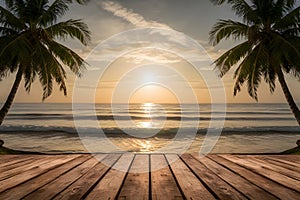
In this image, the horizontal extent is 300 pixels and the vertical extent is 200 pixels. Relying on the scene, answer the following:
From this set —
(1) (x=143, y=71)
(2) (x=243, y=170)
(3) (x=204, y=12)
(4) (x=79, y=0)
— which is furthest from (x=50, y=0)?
(2) (x=243, y=170)

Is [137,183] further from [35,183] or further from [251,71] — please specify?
[251,71]

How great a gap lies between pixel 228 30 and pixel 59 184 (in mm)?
9440

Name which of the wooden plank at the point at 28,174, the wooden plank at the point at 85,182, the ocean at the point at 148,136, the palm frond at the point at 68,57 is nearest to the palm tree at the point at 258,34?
the palm frond at the point at 68,57

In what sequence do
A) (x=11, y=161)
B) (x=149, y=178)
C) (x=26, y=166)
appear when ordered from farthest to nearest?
(x=11, y=161)
(x=26, y=166)
(x=149, y=178)

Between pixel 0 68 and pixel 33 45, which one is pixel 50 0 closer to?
pixel 33 45

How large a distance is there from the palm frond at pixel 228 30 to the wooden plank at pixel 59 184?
833cm

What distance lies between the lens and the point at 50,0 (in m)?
11.0

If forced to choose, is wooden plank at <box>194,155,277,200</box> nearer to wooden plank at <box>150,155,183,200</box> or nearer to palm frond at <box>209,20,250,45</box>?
wooden plank at <box>150,155,183,200</box>

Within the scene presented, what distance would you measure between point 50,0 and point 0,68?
3.27 meters

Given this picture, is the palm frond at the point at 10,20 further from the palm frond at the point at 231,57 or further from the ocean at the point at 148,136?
the palm frond at the point at 231,57

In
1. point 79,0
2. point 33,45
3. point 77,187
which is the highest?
point 79,0

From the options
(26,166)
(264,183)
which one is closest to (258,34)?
(264,183)

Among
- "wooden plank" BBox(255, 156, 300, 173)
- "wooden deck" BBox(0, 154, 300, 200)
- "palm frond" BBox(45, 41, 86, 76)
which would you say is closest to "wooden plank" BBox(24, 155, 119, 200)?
"wooden deck" BBox(0, 154, 300, 200)

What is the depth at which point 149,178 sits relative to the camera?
3492 millimetres
